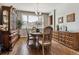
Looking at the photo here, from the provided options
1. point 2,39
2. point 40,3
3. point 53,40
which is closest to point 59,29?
point 53,40

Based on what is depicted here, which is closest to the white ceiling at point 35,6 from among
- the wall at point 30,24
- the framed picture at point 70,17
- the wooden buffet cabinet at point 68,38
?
the wall at point 30,24

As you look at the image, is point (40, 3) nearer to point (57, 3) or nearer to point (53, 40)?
point (57, 3)

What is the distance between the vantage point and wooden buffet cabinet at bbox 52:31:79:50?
3312mm

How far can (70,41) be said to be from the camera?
11.1ft

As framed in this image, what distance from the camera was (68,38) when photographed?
344 cm

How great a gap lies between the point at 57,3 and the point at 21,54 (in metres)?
1.34

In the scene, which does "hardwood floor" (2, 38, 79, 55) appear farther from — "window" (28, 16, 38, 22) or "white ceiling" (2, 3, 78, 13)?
"white ceiling" (2, 3, 78, 13)

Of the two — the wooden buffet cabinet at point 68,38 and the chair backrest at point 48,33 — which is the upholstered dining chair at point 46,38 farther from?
the wooden buffet cabinet at point 68,38

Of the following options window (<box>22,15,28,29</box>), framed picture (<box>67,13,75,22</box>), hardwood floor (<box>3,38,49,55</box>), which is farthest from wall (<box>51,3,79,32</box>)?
hardwood floor (<box>3,38,49,55</box>)

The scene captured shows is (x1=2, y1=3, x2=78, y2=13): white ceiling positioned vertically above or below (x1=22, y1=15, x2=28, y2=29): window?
above

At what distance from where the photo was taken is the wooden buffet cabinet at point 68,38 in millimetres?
3312

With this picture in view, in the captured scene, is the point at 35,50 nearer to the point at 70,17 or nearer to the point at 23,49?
the point at 23,49
